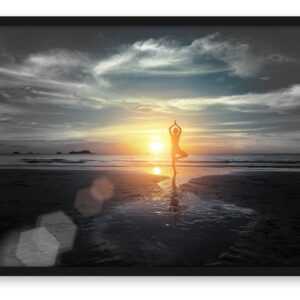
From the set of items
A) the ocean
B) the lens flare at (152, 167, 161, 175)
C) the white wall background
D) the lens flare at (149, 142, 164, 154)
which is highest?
the lens flare at (149, 142, 164, 154)

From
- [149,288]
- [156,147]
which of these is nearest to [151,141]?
[156,147]

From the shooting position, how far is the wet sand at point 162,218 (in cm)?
185

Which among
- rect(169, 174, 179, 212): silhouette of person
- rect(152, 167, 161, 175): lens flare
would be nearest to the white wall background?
rect(169, 174, 179, 212): silhouette of person

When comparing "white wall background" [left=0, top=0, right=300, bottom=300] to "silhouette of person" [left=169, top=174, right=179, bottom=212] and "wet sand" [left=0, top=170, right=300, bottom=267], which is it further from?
"silhouette of person" [left=169, top=174, right=179, bottom=212]

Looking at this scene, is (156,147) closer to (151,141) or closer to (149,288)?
(151,141)

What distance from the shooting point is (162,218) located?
1867 millimetres

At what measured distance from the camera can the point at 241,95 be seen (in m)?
1.90

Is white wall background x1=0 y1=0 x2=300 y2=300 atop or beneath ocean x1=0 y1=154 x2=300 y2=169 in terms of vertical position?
beneath

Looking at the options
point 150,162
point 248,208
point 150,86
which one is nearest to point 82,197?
point 150,162

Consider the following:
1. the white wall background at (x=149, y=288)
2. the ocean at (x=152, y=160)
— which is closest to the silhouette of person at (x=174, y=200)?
the ocean at (x=152, y=160)

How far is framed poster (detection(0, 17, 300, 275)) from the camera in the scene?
1859mm

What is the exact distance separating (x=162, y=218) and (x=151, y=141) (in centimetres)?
34
